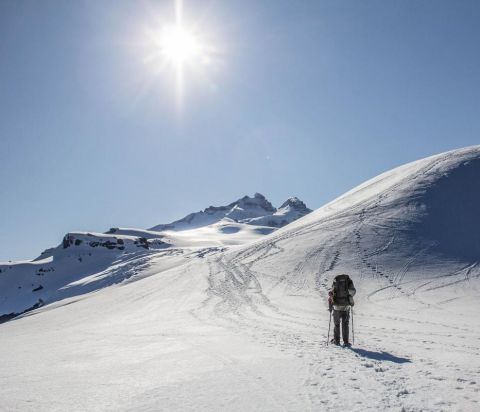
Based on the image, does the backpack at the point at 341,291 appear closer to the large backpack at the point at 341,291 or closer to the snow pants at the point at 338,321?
the large backpack at the point at 341,291

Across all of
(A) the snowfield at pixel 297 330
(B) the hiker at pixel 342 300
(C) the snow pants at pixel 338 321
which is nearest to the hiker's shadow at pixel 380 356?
(A) the snowfield at pixel 297 330

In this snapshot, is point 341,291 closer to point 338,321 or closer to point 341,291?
point 341,291

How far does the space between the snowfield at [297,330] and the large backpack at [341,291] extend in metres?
1.40

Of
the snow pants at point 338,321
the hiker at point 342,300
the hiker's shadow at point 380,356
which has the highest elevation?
the hiker at point 342,300

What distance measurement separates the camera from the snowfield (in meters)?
6.53

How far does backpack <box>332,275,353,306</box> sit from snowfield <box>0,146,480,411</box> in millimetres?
1402

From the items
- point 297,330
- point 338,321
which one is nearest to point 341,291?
point 338,321

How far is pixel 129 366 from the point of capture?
28.6ft

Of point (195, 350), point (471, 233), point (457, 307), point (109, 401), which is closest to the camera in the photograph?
point (109, 401)

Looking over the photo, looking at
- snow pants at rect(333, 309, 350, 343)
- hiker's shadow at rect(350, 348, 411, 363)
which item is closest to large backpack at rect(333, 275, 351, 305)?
snow pants at rect(333, 309, 350, 343)

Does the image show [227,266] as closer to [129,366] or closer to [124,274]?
[124,274]

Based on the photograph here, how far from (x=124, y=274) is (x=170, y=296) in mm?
26806

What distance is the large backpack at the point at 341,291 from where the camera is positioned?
12.5 m

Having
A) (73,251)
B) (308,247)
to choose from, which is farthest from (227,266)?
(73,251)
